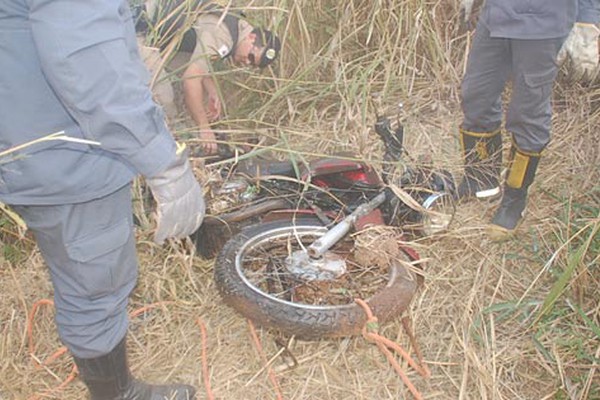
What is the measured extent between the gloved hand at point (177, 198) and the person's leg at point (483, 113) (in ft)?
4.94

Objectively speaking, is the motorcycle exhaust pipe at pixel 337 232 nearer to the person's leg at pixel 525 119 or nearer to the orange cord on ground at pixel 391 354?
the orange cord on ground at pixel 391 354

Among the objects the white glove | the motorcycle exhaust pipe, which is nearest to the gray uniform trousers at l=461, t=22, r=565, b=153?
the motorcycle exhaust pipe

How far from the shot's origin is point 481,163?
3.04 metres

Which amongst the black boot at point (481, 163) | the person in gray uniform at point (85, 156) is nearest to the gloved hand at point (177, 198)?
the person in gray uniform at point (85, 156)

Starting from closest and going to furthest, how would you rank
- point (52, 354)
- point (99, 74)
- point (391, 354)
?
point (99, 74), point (391, 354), point (52, 354)

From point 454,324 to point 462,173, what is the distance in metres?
1.02

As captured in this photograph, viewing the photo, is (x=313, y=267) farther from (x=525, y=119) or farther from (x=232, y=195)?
(x=525, y=119)

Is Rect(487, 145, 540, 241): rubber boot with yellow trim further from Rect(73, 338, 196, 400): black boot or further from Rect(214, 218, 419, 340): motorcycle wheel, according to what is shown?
Rect(73, 338, 196, 400): black boot

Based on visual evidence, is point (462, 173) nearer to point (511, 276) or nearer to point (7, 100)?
point (511, 276)

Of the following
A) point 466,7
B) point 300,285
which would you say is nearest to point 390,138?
point 300,285

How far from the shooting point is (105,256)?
68.3 inches

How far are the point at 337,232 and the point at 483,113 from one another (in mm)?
1040

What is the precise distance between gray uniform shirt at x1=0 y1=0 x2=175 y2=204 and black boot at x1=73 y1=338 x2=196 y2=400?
0.55 metres

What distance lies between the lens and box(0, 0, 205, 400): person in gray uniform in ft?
4.69
